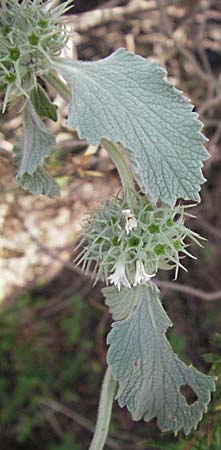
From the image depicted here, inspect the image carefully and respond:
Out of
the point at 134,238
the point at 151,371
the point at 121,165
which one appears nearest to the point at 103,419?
the point at 151,371

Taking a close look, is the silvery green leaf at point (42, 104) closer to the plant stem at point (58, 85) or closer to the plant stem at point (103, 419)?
the plant stem at point (58, 85)

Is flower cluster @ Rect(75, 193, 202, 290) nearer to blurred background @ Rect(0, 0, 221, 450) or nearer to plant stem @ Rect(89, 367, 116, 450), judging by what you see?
plant stem @ Rect(89, 367, 116, 450)

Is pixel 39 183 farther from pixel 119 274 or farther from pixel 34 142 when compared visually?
pixel 119 274

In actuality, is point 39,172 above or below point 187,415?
Answer: above

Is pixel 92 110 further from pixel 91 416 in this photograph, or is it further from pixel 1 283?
pixel 91 416

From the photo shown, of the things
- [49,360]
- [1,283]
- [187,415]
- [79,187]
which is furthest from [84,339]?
[187,415]

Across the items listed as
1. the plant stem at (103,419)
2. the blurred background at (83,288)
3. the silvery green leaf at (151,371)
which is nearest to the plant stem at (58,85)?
the silvery green leaf at (151,371)
